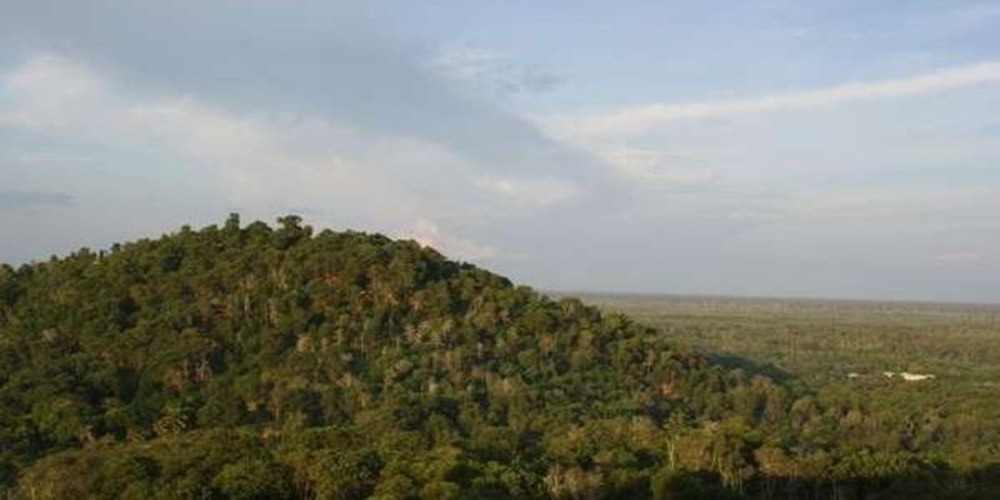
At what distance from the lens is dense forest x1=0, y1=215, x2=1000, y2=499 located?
41750mm

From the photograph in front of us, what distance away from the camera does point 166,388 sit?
194ft

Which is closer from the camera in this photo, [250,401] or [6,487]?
[6,487]

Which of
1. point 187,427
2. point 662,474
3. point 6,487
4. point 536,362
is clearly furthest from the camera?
point 536,362

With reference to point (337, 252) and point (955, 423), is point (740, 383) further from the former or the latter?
point (337, 252)

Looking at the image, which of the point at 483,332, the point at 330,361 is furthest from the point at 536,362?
the point at 330,361

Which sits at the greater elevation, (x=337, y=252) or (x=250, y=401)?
(x=337, y=252)

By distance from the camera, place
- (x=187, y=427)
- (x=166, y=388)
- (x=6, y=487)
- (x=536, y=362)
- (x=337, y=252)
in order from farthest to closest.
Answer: (x=337, y=252)
(x=536, y=362)
(x=166, y=388)
(x=187, y=427)
(x=6, y=487)

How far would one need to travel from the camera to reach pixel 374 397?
59.3m

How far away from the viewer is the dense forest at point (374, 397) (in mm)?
41750

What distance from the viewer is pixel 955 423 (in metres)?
72.2

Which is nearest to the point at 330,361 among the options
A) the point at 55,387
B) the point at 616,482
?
the point at 55,387

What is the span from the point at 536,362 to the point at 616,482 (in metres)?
23.5

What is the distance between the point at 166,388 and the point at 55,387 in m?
5.19

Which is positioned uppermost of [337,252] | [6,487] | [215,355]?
[337,252]
